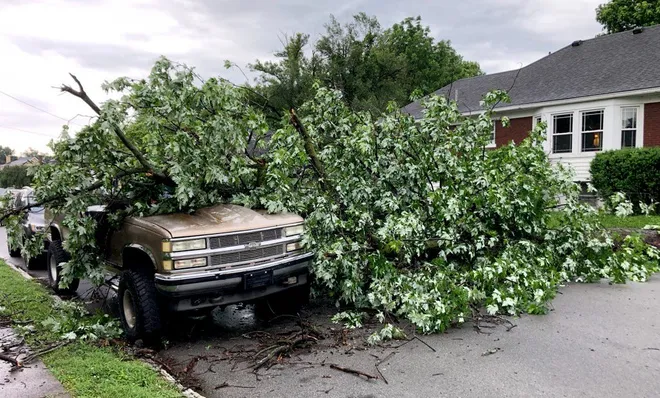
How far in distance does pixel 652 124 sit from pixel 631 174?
10.9ft

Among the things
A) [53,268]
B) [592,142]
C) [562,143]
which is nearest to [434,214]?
[53,268]

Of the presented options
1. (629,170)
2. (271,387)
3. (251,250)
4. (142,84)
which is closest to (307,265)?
(251,250)

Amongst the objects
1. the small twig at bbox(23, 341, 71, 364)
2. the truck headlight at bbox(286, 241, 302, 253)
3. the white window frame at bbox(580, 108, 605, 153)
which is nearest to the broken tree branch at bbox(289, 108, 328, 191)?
the truck headlight at bbox(286, 241, 302, 253)

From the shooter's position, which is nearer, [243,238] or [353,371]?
[353,371]

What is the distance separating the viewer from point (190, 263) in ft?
15.6

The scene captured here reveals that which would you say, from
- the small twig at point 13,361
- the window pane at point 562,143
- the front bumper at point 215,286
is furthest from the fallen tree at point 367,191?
the window pane at point 562,143

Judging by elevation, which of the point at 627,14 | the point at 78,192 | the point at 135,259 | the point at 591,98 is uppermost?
the point at 627,14

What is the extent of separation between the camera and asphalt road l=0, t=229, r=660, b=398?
3.83 m

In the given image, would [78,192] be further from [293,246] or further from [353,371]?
[353,371]

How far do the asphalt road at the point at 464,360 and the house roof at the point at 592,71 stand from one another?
1059cm

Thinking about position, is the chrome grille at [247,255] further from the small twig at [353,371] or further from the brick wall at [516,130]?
the brick wall at [516,130]

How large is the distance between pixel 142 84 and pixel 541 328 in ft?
17.3

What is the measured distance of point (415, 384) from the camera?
393cm

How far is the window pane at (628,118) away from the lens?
49.9 ft
